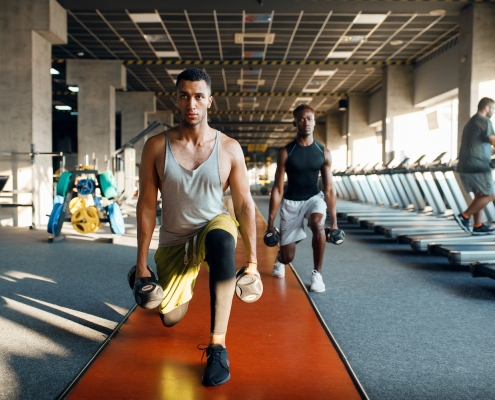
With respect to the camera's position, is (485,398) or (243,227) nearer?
(485,398)

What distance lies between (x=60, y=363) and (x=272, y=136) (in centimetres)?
3314

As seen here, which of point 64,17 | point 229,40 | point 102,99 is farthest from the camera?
point 102,99

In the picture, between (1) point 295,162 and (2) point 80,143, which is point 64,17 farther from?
(1) point 295,162

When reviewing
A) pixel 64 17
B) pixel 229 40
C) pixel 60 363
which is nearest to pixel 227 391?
pixel 60 363

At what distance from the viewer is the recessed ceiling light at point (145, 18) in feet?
34.8

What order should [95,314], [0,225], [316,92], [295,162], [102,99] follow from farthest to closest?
[316,92] < [102,99] < [0,225] < [295,162] < [95,314]

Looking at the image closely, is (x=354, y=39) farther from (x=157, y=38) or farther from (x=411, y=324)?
(x=411, y=324)

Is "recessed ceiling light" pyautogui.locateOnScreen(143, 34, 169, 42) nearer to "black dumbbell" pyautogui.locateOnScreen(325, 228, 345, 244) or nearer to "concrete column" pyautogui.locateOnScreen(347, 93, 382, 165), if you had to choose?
"concrete column" pyautogui.locateOnScreen(347, 93, 382, 165)

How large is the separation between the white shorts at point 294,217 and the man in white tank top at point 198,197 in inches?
70.5

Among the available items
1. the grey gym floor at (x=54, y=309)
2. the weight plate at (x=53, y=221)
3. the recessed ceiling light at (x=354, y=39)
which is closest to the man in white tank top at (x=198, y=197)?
the grey gym floor at (x=54, y=309)

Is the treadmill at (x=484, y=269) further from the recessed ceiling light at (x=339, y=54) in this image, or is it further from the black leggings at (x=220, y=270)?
the recessed ceiling light at (x=339, y=54)

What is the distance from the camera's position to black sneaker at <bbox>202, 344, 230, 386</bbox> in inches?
83.3

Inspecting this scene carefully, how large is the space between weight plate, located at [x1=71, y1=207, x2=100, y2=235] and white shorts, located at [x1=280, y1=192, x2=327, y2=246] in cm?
335

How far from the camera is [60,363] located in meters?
2.45
